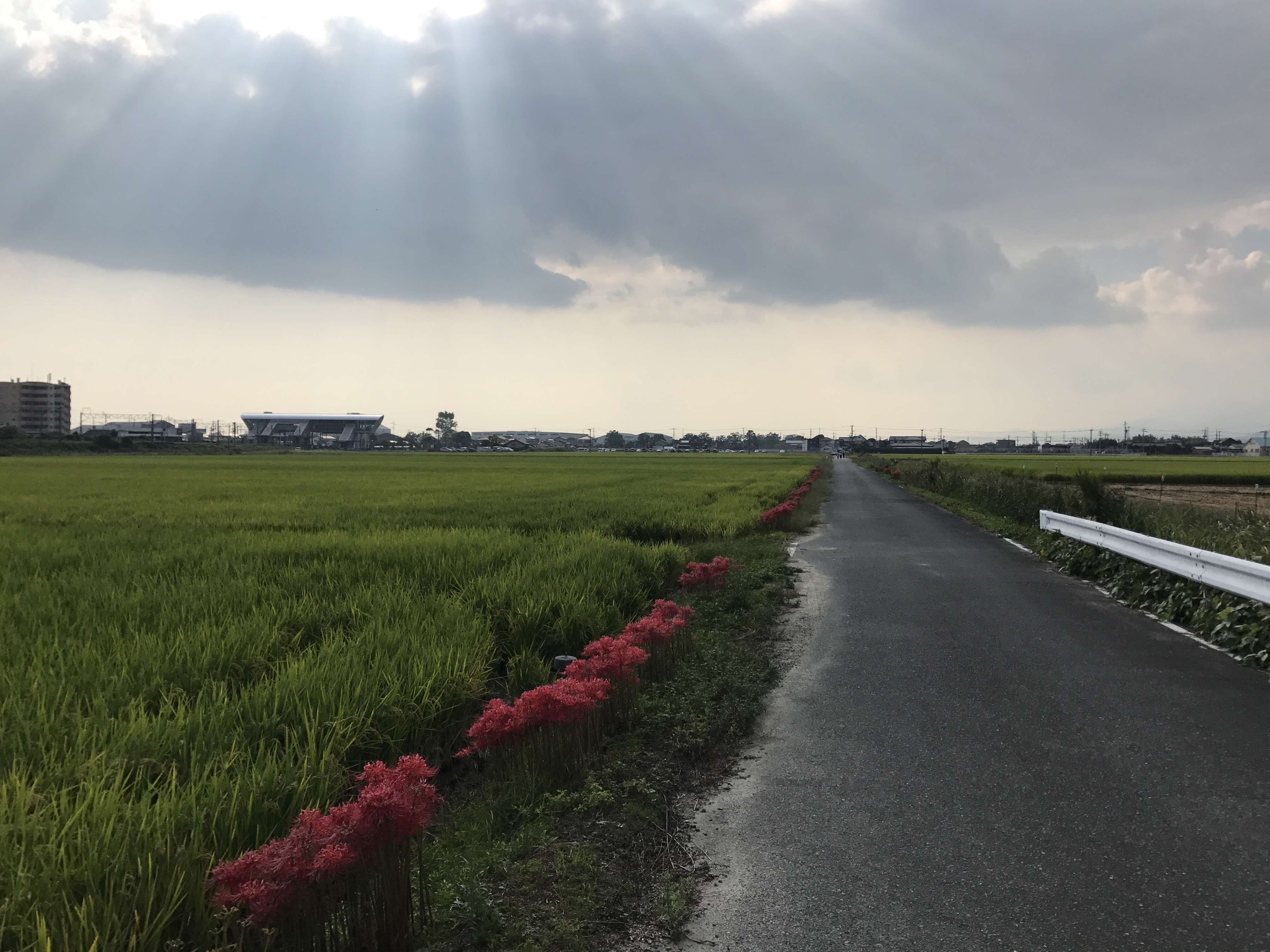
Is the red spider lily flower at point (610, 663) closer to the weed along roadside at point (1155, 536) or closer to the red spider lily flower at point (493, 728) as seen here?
the red spider lily flower at point (493, 728)

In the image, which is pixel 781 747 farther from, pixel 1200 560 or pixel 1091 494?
pixel 1091 494

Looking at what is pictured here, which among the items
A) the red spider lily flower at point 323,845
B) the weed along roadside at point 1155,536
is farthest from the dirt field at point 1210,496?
the red spider lily flower at point 323,845

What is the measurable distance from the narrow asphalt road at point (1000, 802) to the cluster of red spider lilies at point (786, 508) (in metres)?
8.58

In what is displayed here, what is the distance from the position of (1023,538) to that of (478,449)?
147 m

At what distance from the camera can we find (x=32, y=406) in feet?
492

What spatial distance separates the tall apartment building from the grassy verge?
178430mm

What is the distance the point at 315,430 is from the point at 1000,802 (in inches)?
6806

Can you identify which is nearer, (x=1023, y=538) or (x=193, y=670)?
(x=193, y=670)

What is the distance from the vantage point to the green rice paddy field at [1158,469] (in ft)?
124

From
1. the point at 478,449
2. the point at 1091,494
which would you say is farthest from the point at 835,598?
the point at 478,449

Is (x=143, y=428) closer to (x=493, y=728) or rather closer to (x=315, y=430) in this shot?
(x=315, y=430)

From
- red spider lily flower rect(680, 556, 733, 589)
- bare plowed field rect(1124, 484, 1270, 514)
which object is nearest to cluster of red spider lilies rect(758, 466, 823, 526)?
red spider lily flower rect(680, 556, 733, 589)

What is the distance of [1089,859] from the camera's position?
10.2 ft

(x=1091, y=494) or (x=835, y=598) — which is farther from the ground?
(x=1091, y=494)
